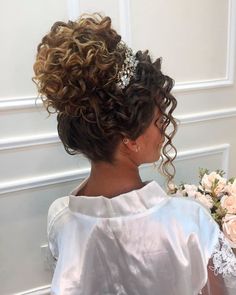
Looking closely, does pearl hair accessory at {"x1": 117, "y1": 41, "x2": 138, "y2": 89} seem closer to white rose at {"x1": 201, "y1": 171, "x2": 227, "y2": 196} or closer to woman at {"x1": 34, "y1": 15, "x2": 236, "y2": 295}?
woman at {"x1": 34, "y1": 15, "x2": 236, "y2": 295}

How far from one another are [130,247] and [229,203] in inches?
26.0

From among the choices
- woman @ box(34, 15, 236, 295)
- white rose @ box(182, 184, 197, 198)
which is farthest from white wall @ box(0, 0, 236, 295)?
→ woman @ box(34, 15, 236, 295)

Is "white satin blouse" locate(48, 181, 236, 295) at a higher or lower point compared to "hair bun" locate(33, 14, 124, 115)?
lower

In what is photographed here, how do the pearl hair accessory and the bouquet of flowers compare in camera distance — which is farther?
the bouquet of flowers

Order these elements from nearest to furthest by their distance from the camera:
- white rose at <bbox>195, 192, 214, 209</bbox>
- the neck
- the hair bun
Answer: the hair bun, the neck, white rose at <bbox>195, 192, 214, 209</bbox>

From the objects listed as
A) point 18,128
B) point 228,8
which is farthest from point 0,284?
point 228,8

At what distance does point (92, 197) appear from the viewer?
0.96 m

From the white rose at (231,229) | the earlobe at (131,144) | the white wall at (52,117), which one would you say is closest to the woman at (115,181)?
the earlobe at (131,144)

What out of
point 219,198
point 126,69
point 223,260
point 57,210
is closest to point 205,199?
point 219,198

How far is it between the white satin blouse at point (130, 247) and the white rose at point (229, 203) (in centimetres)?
50

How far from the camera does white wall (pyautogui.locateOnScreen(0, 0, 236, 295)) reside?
1407mm

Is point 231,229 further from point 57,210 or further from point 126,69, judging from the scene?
point 126,69

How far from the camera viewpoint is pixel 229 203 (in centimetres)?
146

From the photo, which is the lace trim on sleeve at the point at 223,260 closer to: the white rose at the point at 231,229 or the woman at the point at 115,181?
the woman at the point at 115,181
